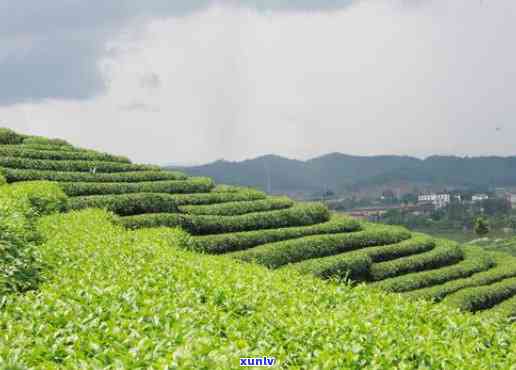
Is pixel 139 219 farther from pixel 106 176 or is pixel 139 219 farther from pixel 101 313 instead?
pixel 101 313

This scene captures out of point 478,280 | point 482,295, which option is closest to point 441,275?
point 482,295

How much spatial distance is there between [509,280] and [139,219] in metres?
20.6

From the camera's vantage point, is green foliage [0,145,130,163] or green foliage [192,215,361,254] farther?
green foliage [0,145,130,163]

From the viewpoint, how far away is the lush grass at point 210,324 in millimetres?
6016

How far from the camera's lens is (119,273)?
9.92 meters

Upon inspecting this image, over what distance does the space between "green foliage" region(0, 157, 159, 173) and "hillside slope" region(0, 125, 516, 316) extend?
5 cm

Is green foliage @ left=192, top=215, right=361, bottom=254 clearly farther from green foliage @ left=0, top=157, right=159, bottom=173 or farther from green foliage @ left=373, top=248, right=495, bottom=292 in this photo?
green foliage @ left=0, top=157, right=159, bottom=173

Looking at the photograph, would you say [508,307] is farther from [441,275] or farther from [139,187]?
[139,187]

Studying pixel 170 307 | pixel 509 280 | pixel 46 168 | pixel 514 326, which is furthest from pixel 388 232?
pixel 170 307

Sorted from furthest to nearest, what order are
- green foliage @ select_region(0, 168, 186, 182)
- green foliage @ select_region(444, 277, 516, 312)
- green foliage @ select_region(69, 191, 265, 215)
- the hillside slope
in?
1. green foliage @ select_region(0, 168, 186, 182)
2. green foliage @ select_region(444, 277, 516, 312)
3. the hillside slope
4. green foliage @ select_region(69, 191, 265, 215)

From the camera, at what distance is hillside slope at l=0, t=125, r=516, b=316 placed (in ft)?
88.3

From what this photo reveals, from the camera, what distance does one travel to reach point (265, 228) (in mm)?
30578

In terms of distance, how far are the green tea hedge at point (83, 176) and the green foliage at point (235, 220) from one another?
20.0ft

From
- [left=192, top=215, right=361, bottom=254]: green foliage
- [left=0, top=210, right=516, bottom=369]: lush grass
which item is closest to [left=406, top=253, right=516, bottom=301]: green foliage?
[left=192, top=215, right=361, bottom=254]: green foliage
